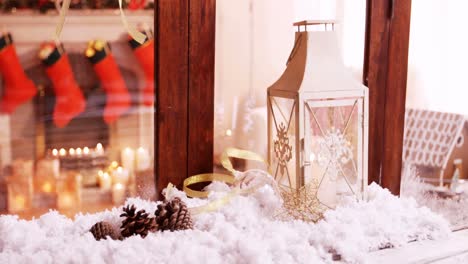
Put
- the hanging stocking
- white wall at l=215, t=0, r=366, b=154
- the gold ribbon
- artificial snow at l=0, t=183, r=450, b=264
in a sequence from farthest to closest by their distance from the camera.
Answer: white wall at l=215, t=0, r=366, b=154 < the hanging stocking < the gold ribbon < artificial snow at l=0, t=183, r=450, b=264

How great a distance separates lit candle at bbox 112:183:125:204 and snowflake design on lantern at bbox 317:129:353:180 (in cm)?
42

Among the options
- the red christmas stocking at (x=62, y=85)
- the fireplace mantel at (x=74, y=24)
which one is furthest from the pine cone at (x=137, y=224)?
the fireplace mantel at (x=74, y=24)

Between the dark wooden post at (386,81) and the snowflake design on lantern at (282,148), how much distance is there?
33cm

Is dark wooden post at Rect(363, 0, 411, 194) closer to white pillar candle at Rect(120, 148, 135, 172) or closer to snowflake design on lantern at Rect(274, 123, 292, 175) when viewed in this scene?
snowflake design on lantern at Rect(274, 123, 292, 175)

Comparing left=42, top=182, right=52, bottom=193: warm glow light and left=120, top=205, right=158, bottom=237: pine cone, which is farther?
left=42, top=182, right=52, bottom=193: warm glow light

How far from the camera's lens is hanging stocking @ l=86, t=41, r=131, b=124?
3.60 ft

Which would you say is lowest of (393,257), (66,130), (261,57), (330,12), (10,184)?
(393,257)

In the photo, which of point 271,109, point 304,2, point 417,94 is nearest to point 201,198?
point 271,109

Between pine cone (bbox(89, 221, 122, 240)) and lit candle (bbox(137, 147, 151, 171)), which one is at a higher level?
lit candle (bbox(137, 147, 151, 171))

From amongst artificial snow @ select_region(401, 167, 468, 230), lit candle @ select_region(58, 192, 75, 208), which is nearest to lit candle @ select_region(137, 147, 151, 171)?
lit candle @ select_region(58, 192, 75, 208)

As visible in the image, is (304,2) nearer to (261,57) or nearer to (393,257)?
(261,57)

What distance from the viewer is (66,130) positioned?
1.09 m

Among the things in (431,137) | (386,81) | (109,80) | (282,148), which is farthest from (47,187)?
(431,137)

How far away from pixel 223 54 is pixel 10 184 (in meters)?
0.52
